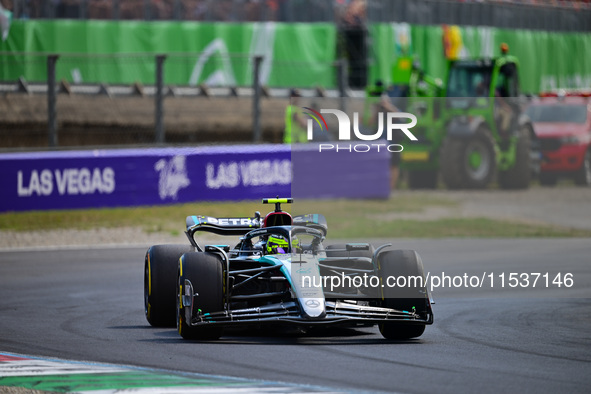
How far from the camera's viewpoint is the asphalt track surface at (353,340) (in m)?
6.93

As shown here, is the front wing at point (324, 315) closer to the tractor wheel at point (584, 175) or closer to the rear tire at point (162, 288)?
the rear tire at point (162, 288)

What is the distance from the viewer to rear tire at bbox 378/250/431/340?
8.45 m

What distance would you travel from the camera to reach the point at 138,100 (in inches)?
1000

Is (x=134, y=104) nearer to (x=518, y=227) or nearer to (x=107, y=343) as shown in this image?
(x=518, y=227)

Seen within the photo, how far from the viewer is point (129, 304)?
11.1m

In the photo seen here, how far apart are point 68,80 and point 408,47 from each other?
1601 centimetres

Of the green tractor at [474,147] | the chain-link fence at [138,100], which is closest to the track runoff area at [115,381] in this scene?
the green tractor at [474,147]

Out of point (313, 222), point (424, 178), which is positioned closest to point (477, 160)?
point (424, 178)

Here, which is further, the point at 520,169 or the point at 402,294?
the point at 520,169

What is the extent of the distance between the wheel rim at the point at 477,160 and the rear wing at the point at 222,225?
302 inches

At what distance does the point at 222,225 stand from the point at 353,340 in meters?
1.99

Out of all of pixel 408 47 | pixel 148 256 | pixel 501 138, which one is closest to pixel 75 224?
pixel 501 138
